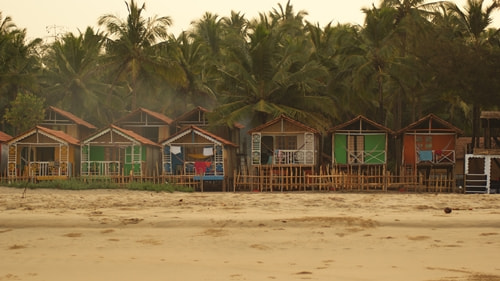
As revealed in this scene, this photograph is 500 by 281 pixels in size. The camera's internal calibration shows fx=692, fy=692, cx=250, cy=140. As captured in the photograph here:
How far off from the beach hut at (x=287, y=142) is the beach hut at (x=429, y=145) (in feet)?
15.1

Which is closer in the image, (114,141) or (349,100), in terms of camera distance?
(114,141)

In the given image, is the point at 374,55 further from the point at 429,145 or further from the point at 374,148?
the point at 429,145

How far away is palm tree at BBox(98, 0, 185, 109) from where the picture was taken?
39.9 metres

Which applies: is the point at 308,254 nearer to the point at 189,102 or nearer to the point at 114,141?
the point at 114,141

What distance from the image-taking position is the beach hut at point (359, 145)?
34906 mm

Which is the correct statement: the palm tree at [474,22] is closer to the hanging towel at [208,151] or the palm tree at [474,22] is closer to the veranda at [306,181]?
the veranda at [306,181]

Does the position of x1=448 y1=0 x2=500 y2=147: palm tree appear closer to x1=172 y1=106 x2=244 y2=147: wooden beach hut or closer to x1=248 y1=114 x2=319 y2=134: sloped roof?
x1=248 y1=114 x2=319 y2=134: sloped roof

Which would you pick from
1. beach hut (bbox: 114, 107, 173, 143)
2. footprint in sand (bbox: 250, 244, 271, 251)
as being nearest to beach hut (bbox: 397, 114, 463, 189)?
beach hut (bbox: 114, 107, 173, 143)

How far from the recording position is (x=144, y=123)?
4047cm

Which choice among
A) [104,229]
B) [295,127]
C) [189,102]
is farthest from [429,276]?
[189,102]

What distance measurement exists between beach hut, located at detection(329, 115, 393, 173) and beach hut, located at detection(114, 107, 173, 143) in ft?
35.2

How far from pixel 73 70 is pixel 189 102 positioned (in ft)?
29.5

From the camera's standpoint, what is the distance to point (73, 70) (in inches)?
1788

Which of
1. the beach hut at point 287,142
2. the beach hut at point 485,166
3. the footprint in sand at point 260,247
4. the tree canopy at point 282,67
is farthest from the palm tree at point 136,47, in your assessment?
the footprint in sand at point 260,247
